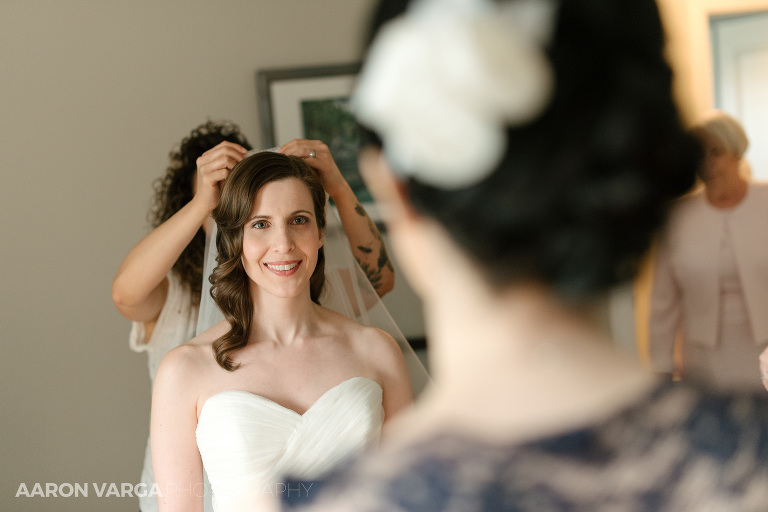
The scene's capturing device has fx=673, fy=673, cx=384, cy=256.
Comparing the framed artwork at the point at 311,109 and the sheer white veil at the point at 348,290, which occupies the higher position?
the framed artwork at the point at 311,109

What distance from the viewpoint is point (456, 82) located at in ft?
1.24

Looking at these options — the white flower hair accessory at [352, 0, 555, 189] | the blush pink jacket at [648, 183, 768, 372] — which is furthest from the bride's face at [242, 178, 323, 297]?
the white flower hair accessory at [352, 0, 555, 189]

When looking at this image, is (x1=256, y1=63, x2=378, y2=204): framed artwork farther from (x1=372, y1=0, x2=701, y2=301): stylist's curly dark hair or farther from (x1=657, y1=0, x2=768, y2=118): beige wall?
(x1=372, y1=0, x2=701, y2=301): stylist's curly dark hair

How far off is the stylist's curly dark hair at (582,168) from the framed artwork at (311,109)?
2209mm

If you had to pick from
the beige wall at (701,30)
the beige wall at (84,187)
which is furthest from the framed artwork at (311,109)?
the beige wall at (701,30)

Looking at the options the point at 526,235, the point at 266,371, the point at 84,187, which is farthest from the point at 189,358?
the point at 84,187

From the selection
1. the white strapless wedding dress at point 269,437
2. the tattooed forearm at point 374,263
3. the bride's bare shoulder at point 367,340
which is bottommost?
the white strapless wedding dress at point 269,437

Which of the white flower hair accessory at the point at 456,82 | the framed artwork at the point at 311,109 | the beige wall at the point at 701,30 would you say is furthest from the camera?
the framed artwork at the point at 311,109

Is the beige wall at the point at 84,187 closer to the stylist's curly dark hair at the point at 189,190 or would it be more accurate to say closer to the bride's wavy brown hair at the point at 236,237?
the stylist's curly dark hair at the point at 189,190

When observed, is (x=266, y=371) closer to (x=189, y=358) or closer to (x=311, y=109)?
(x=189, y=358)

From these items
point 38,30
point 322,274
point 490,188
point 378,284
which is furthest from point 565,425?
Result: point 38,30

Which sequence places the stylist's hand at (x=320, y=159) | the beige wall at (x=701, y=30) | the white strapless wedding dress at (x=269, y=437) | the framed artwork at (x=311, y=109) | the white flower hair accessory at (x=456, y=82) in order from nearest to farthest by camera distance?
the white flower hair accessory at (x=456, y=82)
the white strapless wedding dress at (x=269, y=437)
the stylist's hand at (x=320, y=159)
the beige wall at (x=701, y=30)
the framed artwork at (x=311, y=109)

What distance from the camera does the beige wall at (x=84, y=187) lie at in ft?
7.80

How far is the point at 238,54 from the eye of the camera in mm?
2543
